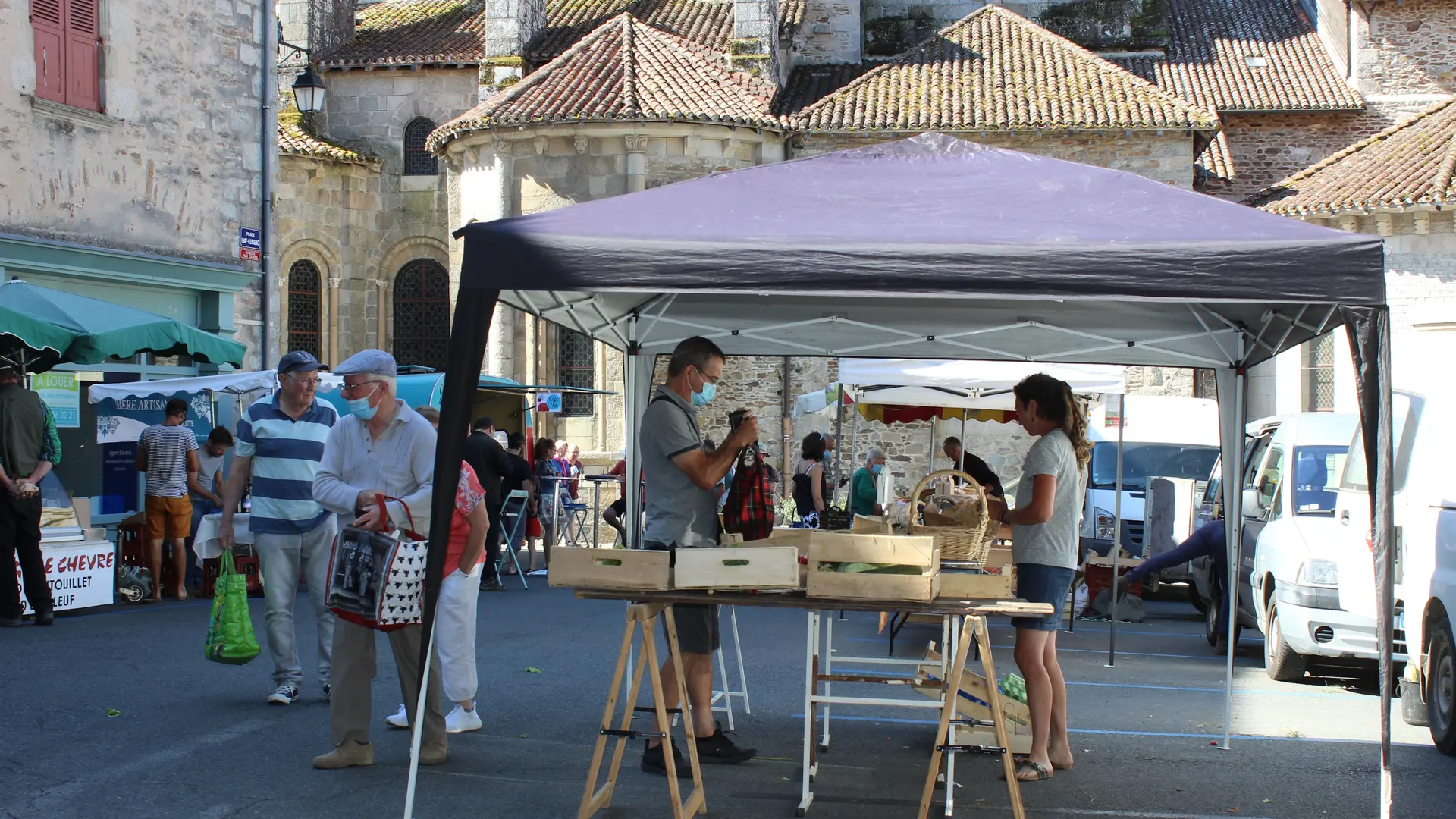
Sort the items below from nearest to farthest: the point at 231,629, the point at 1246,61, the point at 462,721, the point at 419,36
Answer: the point at 462,721
the point at 231,629
the point at 419,36
the point at 1246,61

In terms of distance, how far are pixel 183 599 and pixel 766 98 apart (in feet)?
49.8

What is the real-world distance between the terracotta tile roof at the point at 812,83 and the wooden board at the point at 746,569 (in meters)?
20.2

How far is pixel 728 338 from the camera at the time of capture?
8.02 metres

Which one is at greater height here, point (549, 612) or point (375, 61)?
Result: point (375, 61)

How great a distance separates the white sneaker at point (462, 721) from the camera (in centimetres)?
705

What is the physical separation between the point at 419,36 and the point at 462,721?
25.1 m

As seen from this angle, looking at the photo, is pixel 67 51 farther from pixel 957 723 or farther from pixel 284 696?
pixel 957 723

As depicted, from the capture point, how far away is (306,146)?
27.7 meters

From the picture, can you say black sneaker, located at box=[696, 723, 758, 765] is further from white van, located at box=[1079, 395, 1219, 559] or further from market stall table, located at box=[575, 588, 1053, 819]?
white van, located at box=[1079, 395, 1219, 559]

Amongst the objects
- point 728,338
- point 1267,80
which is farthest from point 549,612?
point 1267,80

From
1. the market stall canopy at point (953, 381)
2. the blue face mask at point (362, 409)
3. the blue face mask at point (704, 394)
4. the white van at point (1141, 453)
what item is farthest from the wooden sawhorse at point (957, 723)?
the white van at point (1141, 453)

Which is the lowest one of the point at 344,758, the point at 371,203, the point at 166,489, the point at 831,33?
the point at 344,758

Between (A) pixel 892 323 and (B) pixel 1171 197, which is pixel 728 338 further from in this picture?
(B) pixel 1171 197

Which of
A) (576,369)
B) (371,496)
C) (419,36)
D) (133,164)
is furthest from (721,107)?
(371,496)
